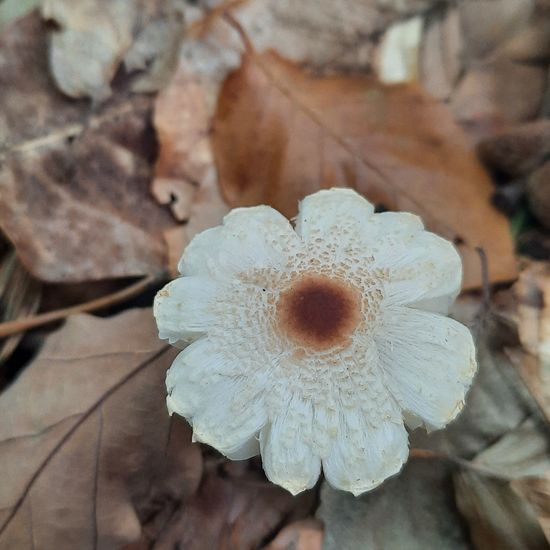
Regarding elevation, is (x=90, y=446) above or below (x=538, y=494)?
above

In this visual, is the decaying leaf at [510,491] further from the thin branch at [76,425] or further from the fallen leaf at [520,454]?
the thin branch at [76,425]

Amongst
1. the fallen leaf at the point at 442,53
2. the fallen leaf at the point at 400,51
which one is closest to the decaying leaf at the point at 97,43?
the fallen leaf at the point at 400,51

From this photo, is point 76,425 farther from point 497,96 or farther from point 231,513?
point 497,96

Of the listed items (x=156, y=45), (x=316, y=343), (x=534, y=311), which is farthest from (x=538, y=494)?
(x=156, y=45)

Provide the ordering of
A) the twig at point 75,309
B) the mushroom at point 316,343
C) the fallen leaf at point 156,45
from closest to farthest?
1. the mushroom at point 316,343
2. the twig at point 75,309
3. the fallen leaf at point 156,45

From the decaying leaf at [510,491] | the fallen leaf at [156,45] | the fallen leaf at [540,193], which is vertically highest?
the fallen leaf at [156,45]

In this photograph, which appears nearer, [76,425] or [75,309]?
[76,425]

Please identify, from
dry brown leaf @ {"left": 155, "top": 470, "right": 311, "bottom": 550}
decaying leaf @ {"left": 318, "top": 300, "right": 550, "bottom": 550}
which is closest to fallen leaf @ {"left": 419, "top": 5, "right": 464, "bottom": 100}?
decaying leaf @ {"left": 318, "top": 300, "right": 550, "bottom": 550}

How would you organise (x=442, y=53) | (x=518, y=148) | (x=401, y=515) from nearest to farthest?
(x=401, y=515)
(x=518, y=148)
(x=442, y=53)
